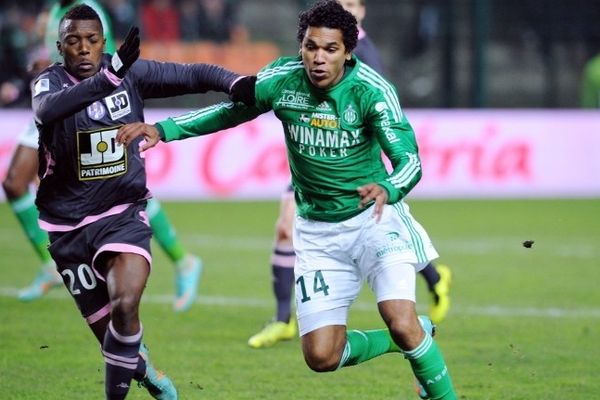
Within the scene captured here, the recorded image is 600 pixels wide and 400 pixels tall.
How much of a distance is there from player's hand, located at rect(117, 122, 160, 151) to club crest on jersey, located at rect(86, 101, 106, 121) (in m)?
0.23

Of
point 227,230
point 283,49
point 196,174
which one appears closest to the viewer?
point 227,230

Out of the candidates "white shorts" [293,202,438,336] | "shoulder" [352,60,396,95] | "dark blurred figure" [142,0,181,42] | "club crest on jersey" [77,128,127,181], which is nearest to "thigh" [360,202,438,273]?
"white shorts" [293,202,438,336]

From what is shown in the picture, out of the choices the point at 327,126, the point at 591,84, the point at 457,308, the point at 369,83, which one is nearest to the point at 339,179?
the point at 327,126

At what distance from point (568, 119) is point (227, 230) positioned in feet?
17.8

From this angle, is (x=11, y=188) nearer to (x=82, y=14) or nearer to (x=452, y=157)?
(x=82, y=14)

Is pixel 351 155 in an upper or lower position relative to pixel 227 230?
upper

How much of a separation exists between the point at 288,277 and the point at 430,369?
276 centimetres

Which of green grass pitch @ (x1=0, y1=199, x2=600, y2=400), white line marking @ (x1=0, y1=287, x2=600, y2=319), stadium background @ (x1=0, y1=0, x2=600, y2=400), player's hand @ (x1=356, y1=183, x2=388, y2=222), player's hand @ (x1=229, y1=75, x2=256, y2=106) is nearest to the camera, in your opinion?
player's hand @ (x1=356, y1=183, x2=388, y2=222)

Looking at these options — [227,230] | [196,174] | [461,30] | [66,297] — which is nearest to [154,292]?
[66,297]

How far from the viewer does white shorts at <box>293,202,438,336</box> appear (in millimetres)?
5875

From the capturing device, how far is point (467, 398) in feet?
21.6

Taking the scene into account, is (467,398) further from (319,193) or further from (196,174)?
(196,174)

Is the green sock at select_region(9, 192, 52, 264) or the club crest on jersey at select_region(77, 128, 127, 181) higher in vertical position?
the club crest on jersey at select_region(77, 128, 127, 181)

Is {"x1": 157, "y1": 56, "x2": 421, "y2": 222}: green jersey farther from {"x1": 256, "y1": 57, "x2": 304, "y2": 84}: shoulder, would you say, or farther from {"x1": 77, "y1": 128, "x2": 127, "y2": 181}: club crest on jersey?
{"x1": 77, "y1": 128, "x2": 127, "y2": 181}: club crest on jersey
